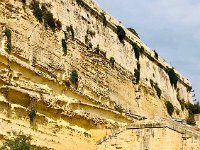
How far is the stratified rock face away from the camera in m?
18.4

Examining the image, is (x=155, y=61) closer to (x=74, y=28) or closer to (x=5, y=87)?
(x=74, y=28)

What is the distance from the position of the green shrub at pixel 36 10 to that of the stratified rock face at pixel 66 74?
37mm

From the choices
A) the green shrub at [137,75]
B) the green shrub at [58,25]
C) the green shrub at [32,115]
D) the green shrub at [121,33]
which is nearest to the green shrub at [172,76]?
the green shrub at [137,75]

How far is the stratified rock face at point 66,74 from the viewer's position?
18.4m

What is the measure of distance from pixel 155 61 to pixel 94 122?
12.2 m

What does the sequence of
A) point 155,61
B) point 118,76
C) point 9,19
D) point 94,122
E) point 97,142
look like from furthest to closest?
point 155,61
point 118,76
point 94,122
point 97,142
point 9,19

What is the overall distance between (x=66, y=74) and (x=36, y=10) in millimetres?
2731

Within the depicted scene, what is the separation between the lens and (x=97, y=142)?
20344 millimetres

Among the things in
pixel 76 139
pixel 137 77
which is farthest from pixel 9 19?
pixel 137 77

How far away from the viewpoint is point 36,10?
20.7 m

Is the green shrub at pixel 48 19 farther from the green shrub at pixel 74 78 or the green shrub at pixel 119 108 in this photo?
the green shrub at pixel 119 108

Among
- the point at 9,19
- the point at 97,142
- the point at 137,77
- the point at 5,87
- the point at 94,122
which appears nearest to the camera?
the point at 5,87

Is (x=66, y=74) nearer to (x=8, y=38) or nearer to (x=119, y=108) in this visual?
(x=8, y=38)

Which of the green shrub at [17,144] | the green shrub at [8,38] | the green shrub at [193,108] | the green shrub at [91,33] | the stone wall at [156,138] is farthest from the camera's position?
the green shrub at [193,108]
